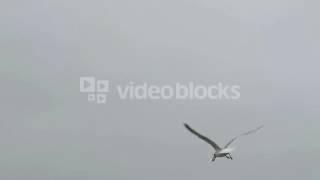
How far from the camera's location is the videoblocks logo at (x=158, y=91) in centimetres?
211

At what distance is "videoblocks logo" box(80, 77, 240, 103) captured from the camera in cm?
211

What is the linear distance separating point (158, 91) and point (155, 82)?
0.14ft

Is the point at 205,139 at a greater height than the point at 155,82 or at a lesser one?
lesser

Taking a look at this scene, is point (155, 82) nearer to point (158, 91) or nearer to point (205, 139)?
point (158, 91)

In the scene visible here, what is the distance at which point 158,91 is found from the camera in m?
2.13

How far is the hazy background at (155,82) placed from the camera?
2.11 metres

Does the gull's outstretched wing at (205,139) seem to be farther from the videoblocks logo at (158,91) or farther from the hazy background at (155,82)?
the videoblocks logo at (158,91)

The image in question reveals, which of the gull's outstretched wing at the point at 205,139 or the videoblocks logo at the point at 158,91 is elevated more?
the videoblocks logo at the point at 158,91

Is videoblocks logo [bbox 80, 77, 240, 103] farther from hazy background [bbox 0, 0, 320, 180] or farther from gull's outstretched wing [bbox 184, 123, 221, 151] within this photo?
gull's outstretched wing [bbox 184, 123, 221, 151]

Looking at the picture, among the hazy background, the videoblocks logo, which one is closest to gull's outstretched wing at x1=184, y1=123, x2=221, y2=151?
the hazy background

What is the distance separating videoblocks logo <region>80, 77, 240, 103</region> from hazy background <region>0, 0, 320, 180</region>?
2 centimetres

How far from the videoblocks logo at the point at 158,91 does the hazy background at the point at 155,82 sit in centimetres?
2

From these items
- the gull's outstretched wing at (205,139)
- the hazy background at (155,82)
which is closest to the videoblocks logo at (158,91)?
the hazy background at (155,82)

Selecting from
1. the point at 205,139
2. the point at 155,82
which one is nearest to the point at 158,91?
the point at 155,82
